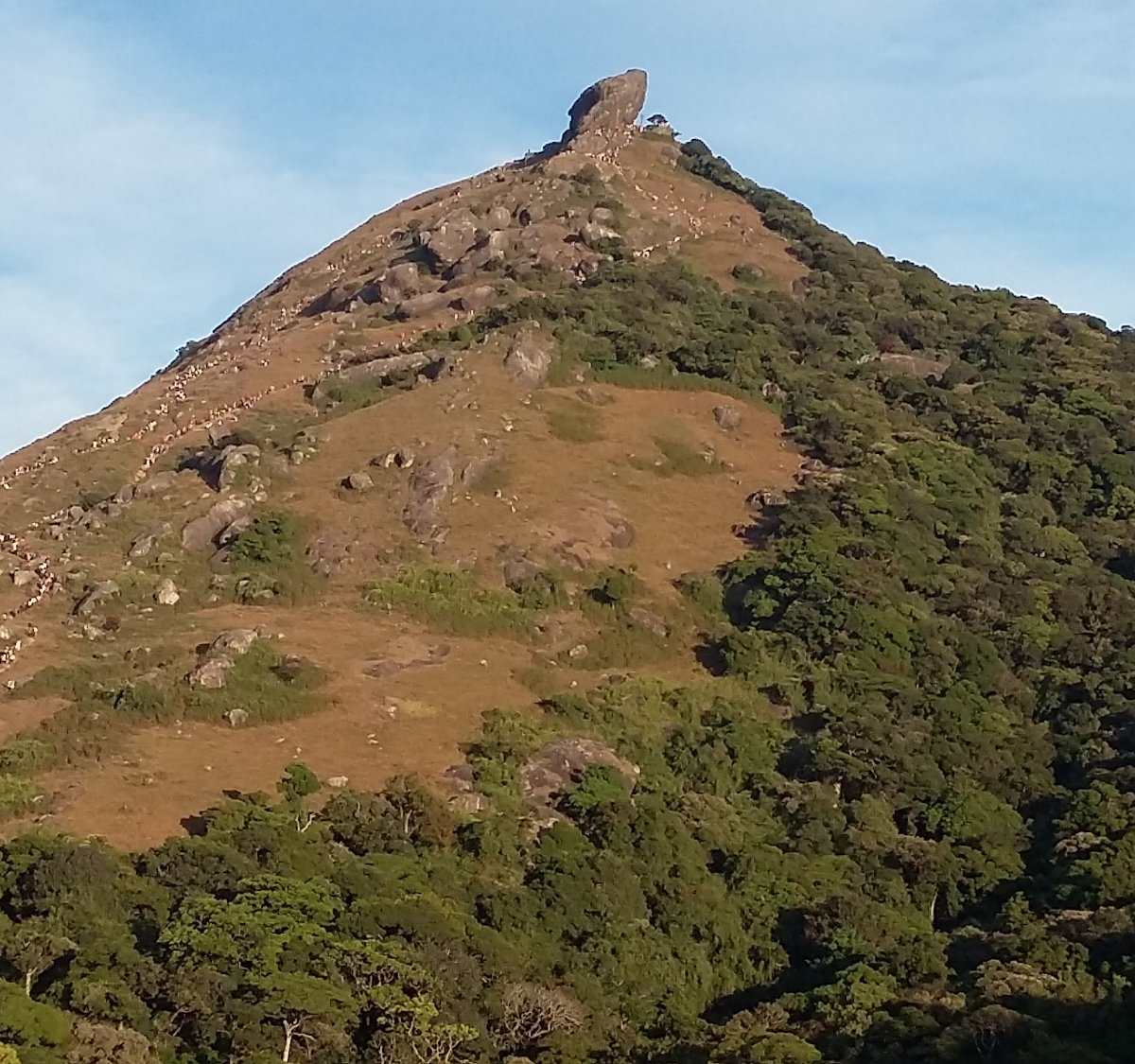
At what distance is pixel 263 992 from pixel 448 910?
20.9ft

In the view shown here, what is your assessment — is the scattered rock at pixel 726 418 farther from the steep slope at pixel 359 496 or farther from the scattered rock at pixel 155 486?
the scattered rock at pixel 155 486

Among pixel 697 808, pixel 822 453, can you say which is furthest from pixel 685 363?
pixel 697 808

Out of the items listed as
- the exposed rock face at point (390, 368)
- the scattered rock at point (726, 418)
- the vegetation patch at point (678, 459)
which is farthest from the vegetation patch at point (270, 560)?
the scattered rock at point (726, 418)

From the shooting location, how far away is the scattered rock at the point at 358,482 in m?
66.6

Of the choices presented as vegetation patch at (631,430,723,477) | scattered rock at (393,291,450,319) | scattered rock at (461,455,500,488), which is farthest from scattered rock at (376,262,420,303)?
scattered rock at (461,455,500,488)

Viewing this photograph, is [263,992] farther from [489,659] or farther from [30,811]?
[489,659]

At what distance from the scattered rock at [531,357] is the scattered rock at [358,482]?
1200 cm

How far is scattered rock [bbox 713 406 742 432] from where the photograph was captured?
78.4 m

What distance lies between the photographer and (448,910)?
41.1 meters

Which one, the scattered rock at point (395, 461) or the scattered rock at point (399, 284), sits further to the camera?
the scattered rock at point (399, 284)

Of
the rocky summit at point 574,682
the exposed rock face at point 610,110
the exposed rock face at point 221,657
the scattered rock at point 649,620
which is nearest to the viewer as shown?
the rocky summit at point 574,682

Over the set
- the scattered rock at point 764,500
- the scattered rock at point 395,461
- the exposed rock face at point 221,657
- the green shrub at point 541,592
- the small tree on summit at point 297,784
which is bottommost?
the small tree on summit at point 297,784

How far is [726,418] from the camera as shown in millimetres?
78562

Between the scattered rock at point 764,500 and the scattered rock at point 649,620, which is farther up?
the scattered rock at point 764,500
